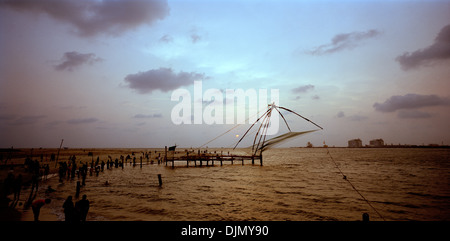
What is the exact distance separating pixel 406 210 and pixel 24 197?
27.2m

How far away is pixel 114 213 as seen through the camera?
11953 millimetres

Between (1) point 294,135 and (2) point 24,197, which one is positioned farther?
(1) point 294,135

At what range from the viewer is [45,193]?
54.7 feet

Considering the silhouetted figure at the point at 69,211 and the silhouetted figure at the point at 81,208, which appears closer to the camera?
the silhouetted figure at the point at 69,211

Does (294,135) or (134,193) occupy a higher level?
(294,135)

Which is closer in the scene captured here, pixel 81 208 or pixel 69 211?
pixel 69 211

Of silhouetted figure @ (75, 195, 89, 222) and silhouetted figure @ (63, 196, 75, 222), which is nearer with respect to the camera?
silhouetted figure @ (63, 196, 75, 222)
